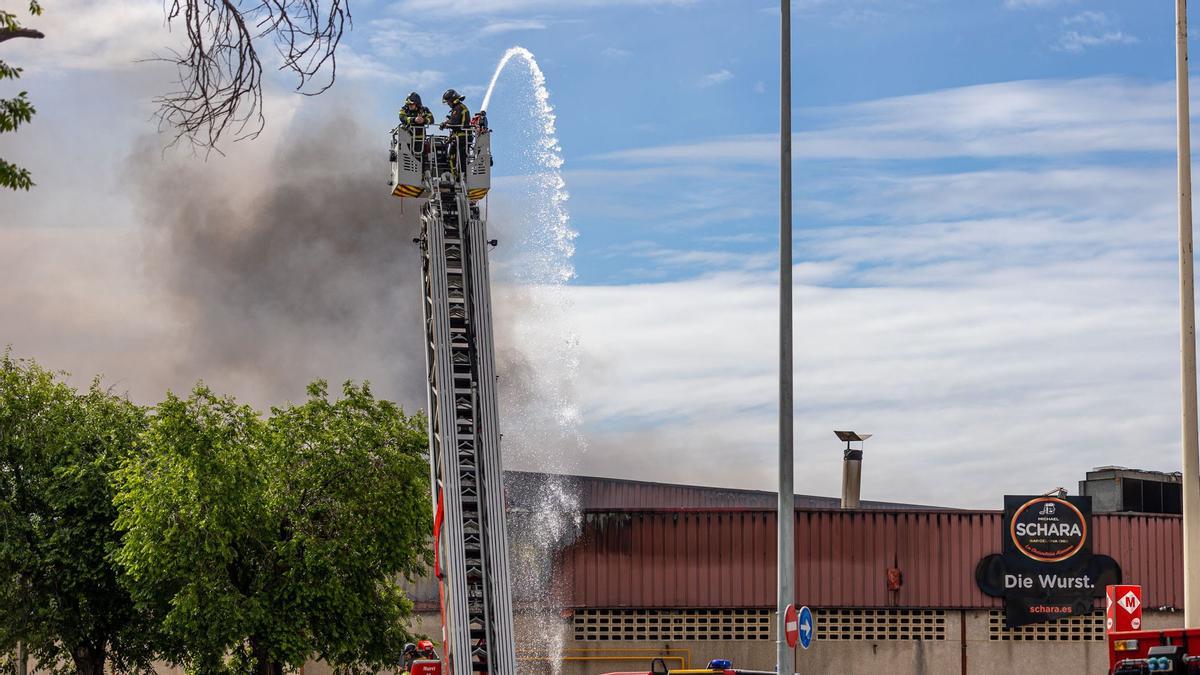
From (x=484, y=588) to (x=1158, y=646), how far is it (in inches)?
396

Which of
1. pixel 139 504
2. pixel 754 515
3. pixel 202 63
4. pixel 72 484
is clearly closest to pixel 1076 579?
pixel 754 515

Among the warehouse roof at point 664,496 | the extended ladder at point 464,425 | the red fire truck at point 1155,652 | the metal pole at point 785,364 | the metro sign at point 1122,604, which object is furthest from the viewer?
the warehouse roof at point 664,496

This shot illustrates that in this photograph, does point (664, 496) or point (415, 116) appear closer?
point (415, 116)

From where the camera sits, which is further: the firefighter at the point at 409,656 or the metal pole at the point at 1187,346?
the firefighter at the point at 409,656

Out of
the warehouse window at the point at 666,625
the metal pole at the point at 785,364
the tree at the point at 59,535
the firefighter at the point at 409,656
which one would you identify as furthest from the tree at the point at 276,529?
the metal pole at the point at 785,364

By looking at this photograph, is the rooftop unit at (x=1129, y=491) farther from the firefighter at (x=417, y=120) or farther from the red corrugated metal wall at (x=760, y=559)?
the firefighter at (x=417, y=120)

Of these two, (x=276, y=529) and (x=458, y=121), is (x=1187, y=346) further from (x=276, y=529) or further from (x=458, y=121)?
(x=276, y=529)

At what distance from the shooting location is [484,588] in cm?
2189

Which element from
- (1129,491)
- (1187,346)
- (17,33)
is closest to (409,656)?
(1187,346)

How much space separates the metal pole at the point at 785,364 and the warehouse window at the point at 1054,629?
1494cm

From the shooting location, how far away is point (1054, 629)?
3294cm

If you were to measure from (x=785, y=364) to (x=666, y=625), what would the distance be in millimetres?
14540

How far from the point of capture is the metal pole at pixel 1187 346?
2084 centimetres

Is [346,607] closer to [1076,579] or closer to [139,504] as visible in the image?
[139,504]
